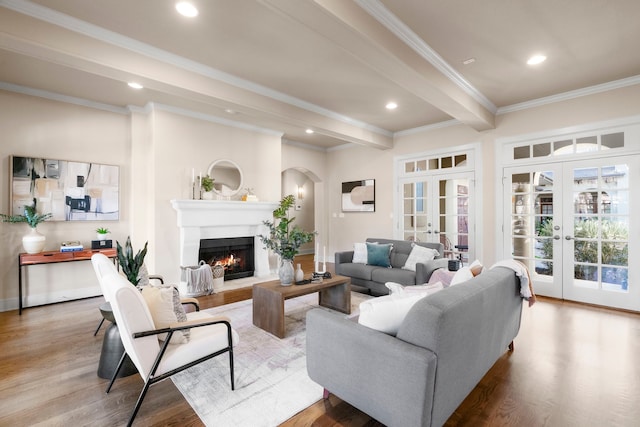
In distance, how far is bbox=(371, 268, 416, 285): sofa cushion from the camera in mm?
4148

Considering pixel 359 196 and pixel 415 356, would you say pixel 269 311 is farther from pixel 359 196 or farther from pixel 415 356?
pixel 359 196

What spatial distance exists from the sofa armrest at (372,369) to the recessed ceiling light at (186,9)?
8.36 ft

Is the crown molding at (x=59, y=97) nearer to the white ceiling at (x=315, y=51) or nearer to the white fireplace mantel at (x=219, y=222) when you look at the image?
the white ceiling at (x=315, y=51)

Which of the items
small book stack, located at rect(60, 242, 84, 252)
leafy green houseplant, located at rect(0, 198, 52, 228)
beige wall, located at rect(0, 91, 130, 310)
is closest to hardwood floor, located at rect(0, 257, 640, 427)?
beige wall, located at rect(0, 91, 130, 310)

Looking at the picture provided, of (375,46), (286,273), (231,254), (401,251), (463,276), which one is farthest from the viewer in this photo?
(231,254)

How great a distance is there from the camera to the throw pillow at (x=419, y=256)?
14.3ft

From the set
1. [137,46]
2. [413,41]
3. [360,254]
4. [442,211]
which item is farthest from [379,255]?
[137,46]

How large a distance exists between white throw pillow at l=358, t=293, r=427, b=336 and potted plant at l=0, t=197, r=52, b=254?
4.36 m

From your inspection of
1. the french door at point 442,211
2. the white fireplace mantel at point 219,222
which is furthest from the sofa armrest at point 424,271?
the white fireplace mantel at point 219,222

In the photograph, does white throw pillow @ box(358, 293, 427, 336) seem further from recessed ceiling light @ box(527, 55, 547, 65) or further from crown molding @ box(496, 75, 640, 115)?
crown molding @ box(496, 75, 640, 115)

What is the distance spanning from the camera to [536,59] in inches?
132

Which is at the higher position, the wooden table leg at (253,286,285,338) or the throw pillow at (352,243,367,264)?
the throw pillow at (352,243,367,264)

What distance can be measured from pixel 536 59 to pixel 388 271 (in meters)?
3.02

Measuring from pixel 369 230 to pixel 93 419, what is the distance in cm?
567
